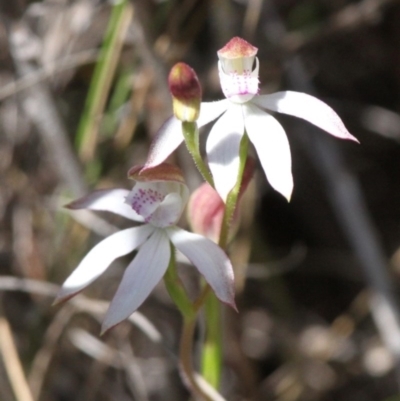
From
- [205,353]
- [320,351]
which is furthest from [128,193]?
[320,351]

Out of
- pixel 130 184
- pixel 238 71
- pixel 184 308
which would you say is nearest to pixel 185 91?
pixel 238 71

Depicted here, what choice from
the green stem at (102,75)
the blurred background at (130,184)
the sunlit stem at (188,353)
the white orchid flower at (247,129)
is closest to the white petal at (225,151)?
A: the white orchid flower at (247,129)

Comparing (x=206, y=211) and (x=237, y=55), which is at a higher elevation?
(x=237, y=55)

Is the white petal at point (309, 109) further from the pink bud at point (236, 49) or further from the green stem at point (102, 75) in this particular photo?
the green stem at point (102, 75)

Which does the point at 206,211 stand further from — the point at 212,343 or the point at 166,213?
the point at 212,343

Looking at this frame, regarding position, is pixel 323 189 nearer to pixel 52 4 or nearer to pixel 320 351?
pixel 320 351

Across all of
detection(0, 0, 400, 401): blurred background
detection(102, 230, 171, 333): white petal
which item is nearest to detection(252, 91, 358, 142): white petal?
detection(102, 230, 171, 333): white petal

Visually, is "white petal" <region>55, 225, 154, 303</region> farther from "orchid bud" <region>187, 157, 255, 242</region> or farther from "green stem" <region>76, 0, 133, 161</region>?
"green stem" <region>76, 0, 133, 161</region>
